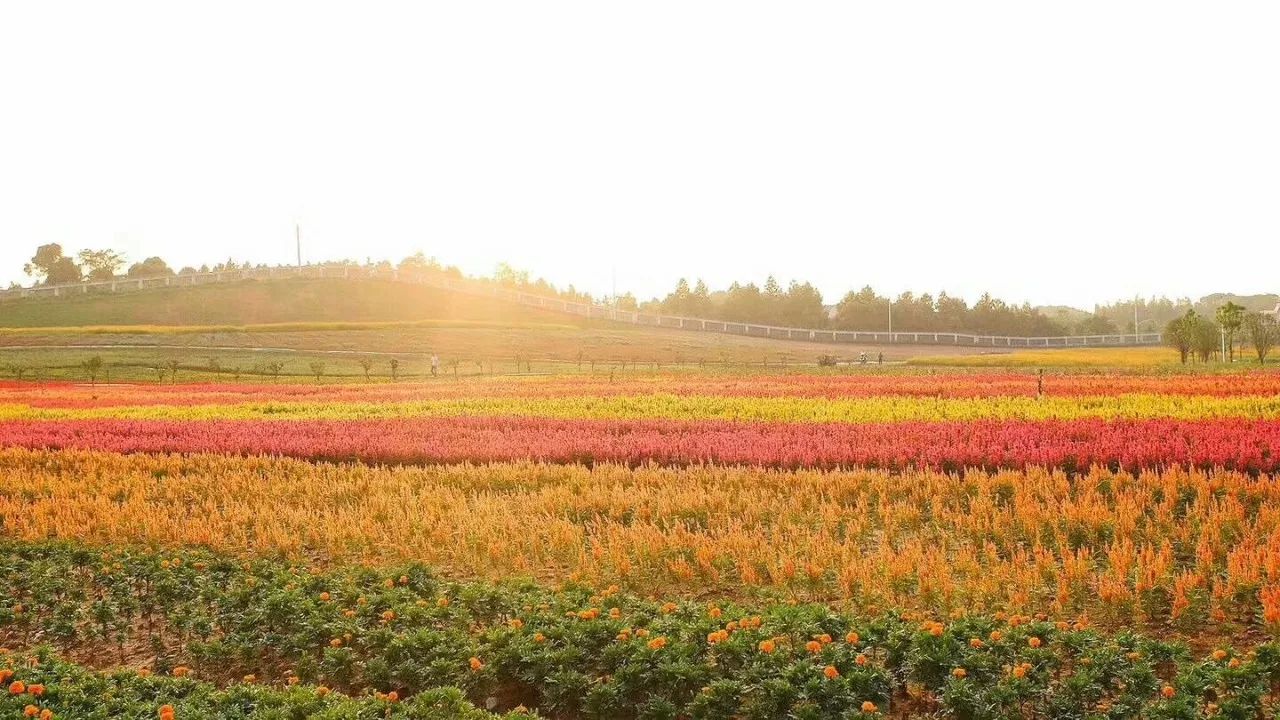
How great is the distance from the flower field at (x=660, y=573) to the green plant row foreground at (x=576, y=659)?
0.08ft

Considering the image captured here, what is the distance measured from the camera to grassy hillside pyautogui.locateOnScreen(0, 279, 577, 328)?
71312 millimetres

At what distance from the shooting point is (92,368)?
3875 centimetres

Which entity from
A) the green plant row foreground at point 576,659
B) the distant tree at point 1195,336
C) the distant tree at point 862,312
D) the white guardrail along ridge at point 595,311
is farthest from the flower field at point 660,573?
the distant tree at point 862,312

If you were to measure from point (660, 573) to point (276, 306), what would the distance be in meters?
87.8

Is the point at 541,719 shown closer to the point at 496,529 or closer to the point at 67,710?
the point at 67,710

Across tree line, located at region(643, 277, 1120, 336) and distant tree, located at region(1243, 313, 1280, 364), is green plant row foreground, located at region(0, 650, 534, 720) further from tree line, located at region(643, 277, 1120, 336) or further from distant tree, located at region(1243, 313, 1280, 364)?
tree line, located at region(643, 277, 1120, 336)

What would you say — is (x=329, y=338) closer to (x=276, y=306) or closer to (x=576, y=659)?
(x=276, y=306)

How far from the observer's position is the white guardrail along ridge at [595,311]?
8225 cm

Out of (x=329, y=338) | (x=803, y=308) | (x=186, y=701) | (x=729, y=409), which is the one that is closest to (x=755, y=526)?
(x=186, y=701)

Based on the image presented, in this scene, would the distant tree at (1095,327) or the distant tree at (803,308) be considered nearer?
the distant tree at (1095,327)

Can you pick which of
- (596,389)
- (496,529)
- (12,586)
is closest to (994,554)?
(496,529)

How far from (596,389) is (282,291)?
72.0 m

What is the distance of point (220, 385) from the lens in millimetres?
38000

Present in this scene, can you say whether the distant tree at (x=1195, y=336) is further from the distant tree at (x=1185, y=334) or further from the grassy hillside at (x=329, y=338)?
the grassy hillside at (x=329, y=338)
